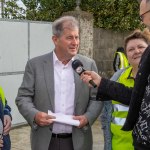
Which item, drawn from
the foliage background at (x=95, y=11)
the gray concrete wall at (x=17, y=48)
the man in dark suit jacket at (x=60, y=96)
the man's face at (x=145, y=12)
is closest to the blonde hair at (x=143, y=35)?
the man in dark suit jacket at (x=60, y=96)

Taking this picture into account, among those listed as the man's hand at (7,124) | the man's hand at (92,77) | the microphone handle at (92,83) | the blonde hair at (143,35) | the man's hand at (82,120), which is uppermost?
the blonde hair at (143,35)

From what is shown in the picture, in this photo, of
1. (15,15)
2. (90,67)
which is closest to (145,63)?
(90,67)

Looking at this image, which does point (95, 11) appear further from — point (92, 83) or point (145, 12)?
point (145, 12)

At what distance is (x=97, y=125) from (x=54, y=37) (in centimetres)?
471

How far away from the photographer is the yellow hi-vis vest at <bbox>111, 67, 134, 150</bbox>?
3.36 meters

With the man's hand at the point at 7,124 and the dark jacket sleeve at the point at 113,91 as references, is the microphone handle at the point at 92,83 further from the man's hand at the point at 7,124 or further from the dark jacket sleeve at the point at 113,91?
the man's hand at the point at 7,124

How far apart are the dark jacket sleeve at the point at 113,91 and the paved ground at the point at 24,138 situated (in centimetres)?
367

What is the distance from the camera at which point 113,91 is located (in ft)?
9.22

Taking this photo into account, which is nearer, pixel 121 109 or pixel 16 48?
pixel 121 109

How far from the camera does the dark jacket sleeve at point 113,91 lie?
9.21 ft

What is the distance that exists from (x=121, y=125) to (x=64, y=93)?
57cm

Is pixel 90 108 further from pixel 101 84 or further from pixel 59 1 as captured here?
pixel 59 1

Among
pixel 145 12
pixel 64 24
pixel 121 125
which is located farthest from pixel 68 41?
pixel 145 12

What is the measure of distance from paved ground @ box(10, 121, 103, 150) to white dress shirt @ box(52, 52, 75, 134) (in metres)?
3.01
